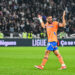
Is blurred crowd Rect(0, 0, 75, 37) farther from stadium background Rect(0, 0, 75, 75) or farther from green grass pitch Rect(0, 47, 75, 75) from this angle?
green grass pitch Rect(0, 47, 75, 75)

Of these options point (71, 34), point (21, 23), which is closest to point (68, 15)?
point (71, 34)

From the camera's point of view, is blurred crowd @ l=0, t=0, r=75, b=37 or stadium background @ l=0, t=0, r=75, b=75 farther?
blurred crowd @ l=0, t=0, r=75, b=37

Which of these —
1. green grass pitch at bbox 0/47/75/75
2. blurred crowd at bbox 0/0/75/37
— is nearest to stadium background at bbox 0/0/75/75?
blurred crowd at bbox 0/0/75/37

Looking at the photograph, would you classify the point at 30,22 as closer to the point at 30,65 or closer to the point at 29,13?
the point at 29,13

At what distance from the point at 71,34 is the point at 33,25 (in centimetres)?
439

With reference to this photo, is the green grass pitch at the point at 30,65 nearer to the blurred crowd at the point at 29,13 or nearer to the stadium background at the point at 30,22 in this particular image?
the stadium background at the point at 30,22

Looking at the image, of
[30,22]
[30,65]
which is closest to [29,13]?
[30,22]

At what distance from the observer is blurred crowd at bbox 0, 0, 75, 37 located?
37.8 meters

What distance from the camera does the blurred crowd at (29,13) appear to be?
124ft

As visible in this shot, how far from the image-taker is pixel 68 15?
4041 centimetres

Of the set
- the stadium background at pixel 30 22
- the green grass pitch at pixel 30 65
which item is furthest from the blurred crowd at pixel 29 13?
the green grass pitch at pixel 30 65

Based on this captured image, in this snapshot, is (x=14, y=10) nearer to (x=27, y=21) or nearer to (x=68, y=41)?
(x=27, y=21)

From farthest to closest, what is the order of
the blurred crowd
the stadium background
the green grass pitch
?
the blurred crowd, the stadium background, the green grass pitch

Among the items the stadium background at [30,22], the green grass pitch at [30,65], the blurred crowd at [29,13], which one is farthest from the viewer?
the blurred crowd at [29,13]
